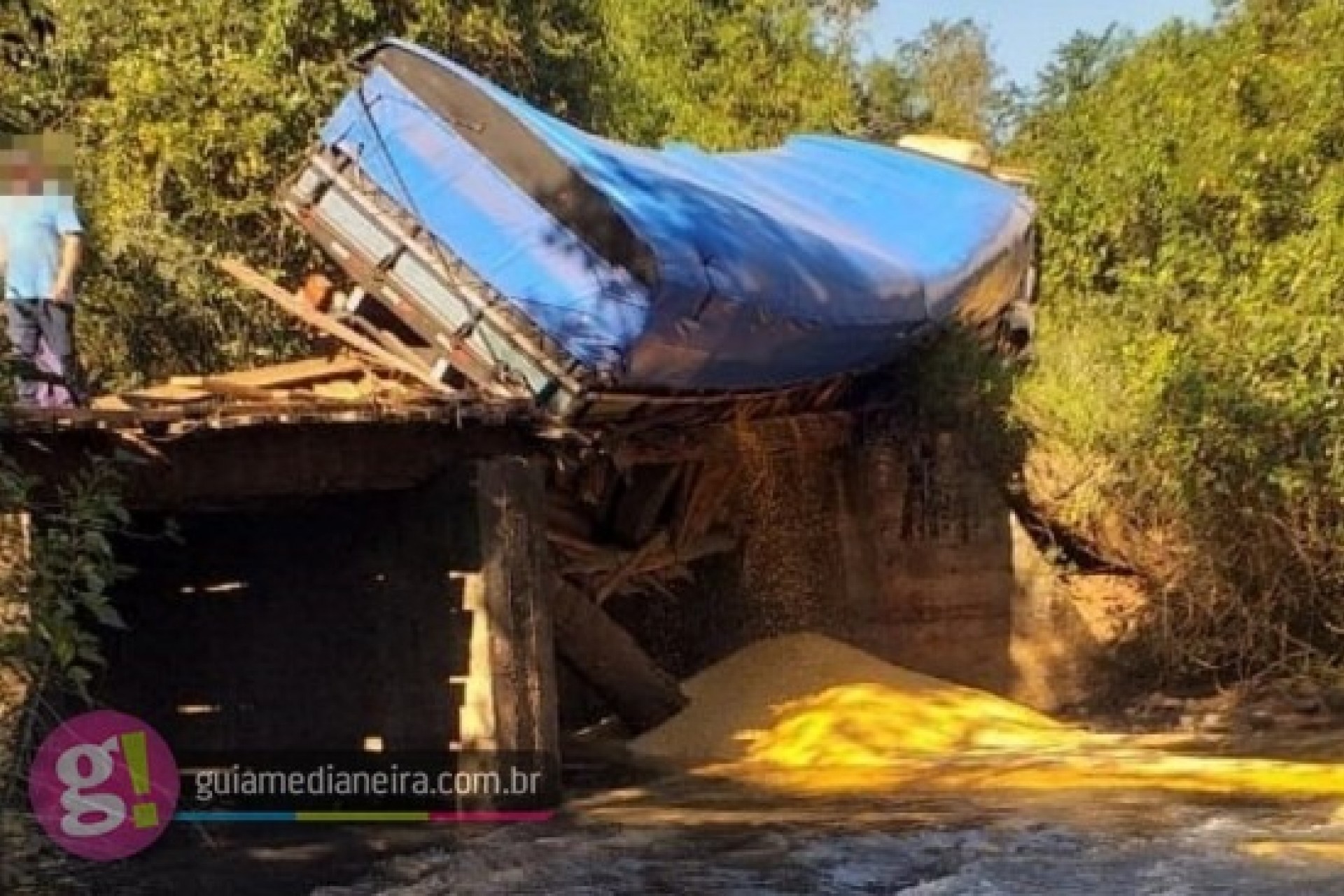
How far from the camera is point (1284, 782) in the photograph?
9109 millimetres

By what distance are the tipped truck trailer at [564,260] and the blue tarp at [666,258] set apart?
0.04 feet

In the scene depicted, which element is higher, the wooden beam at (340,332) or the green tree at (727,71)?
the green tree at (727,71)

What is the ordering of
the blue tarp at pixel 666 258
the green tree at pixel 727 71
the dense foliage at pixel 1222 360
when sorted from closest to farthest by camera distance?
the blue tarp at pixel 666 258 → the dense foliage at pixel 1222 360 → the green tree at pixel 727 71

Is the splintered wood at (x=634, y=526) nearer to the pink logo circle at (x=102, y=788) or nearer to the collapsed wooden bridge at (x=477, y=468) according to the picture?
the collapsed wooden bridge at (x=477, y=468)

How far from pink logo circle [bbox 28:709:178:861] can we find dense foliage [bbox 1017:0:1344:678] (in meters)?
6.74

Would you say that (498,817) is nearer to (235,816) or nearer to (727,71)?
(235,816)

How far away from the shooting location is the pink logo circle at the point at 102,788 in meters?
7.11

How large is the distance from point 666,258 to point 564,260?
585mm

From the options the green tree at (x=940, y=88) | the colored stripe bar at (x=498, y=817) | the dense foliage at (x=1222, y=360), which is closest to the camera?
the colored stripe bar at (x=498, y=817)

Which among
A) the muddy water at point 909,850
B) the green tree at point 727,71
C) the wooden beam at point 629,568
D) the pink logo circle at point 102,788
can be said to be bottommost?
the muddy water at point 909,850

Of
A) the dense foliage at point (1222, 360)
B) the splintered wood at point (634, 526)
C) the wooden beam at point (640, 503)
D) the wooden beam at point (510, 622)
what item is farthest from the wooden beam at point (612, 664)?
the dense foliage at point (1222, 360)

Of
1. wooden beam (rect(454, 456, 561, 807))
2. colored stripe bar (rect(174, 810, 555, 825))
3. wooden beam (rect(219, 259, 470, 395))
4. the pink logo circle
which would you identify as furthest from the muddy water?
wooden beam (rect(219, 259, 470, 395))

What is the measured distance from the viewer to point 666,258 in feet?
30.8

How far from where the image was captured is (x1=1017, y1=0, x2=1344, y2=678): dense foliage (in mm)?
11484
